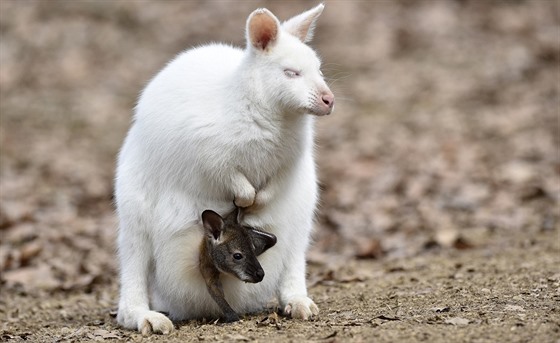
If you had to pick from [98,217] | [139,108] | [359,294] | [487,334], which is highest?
[139,108]

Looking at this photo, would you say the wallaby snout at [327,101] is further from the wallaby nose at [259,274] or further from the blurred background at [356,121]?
the blurred background at [356,121]

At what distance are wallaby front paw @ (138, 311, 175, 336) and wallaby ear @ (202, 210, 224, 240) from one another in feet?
1.56

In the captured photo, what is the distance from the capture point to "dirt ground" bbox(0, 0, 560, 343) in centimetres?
449

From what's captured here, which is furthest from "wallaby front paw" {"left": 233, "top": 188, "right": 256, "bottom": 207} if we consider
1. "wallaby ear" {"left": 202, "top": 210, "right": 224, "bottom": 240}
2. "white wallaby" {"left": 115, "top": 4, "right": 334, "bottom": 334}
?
"wallaby ear" {"left": 202, "top": 210, "right": 224, "bottom": 240}

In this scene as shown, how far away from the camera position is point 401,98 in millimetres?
12055

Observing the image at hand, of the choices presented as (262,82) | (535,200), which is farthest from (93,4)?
(262,82)

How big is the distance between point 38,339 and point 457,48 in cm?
1001

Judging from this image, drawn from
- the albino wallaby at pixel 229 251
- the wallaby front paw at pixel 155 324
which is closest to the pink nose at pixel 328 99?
the albino wallaby at pixel 229 251

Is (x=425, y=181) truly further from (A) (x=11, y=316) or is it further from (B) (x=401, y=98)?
(A) (x=11, y=316)

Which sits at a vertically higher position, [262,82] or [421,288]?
[262,82]

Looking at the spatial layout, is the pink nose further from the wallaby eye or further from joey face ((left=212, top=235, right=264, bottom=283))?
joey face ((left=212, top=235, right=264, bottom=283))

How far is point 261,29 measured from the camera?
4.16 meters

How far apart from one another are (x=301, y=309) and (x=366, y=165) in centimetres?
576

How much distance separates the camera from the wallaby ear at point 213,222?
13.6ft
